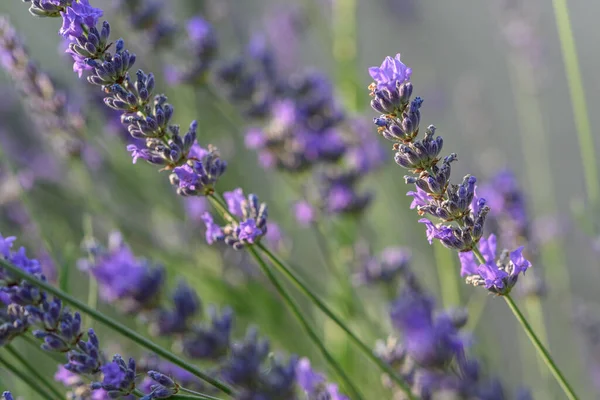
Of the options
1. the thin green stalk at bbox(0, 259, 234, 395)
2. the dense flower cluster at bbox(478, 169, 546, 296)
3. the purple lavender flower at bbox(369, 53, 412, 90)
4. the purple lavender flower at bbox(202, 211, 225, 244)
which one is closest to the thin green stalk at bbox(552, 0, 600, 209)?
the dense flower cluster at bbox(478, 169, 546, 296)

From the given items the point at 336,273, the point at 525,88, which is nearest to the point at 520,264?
the point at 336,273

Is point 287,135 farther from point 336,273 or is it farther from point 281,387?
point 281,387

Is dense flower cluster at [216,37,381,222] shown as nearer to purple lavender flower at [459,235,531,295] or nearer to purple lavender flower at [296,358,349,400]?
purple lavender flower at [296,358,349,400]

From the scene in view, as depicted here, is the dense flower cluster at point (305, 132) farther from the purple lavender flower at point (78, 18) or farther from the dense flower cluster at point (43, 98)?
the purple lavender flower at point (78, 18)

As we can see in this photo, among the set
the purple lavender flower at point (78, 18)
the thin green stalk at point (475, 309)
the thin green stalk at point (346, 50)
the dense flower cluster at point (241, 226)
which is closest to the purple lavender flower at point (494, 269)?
the dense flower cluster at point (241, 226)

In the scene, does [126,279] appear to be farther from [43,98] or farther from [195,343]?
[43,98]

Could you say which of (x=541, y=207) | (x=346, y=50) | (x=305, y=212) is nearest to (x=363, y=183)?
(x=346, y=50)

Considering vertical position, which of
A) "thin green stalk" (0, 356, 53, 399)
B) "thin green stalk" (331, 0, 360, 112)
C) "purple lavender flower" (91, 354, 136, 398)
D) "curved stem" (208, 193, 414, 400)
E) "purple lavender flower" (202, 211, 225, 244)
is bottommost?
"thin green stalk" (0, 356, 53, 399)
